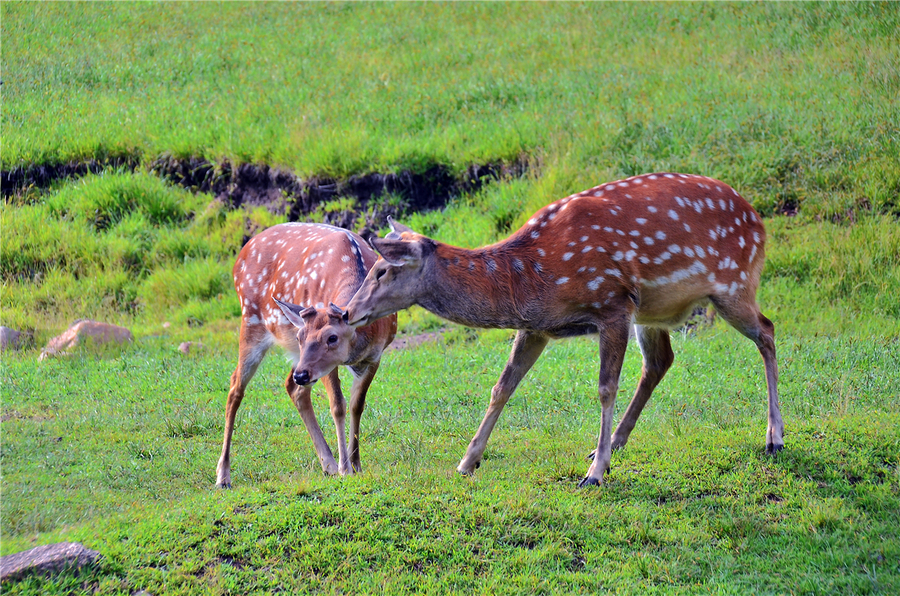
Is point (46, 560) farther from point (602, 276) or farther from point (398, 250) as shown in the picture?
point (602, 276)

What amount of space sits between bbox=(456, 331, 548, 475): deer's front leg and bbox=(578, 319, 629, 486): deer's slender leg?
539mm

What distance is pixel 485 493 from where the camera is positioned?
5871 millimetres

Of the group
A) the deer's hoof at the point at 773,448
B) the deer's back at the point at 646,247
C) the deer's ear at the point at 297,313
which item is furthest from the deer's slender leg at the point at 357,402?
the deer's hoof at the point at 773,448

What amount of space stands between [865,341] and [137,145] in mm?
13415

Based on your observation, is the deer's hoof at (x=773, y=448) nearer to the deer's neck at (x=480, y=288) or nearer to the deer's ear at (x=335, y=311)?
the deer's neck at (x=480, y=288)

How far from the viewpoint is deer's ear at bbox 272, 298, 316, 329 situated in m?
6.39

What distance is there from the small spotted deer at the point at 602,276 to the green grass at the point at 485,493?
518 mm

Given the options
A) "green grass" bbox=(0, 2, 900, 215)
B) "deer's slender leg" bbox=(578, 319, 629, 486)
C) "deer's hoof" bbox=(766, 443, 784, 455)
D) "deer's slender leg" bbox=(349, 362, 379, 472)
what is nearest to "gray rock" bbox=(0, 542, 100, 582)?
"deer's slender leg" bbox=(349, 362, 379, 472)

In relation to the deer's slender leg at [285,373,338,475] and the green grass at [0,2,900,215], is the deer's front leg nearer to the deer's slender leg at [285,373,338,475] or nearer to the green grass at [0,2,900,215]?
the deer's slender leg at [285,373,338,475]

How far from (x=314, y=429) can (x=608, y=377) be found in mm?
2411

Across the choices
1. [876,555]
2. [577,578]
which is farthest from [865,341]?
[577,578]

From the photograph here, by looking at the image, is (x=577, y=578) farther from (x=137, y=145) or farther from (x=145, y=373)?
(x=137, y=145)

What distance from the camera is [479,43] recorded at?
19.9 meters

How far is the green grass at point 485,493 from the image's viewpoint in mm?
4996
